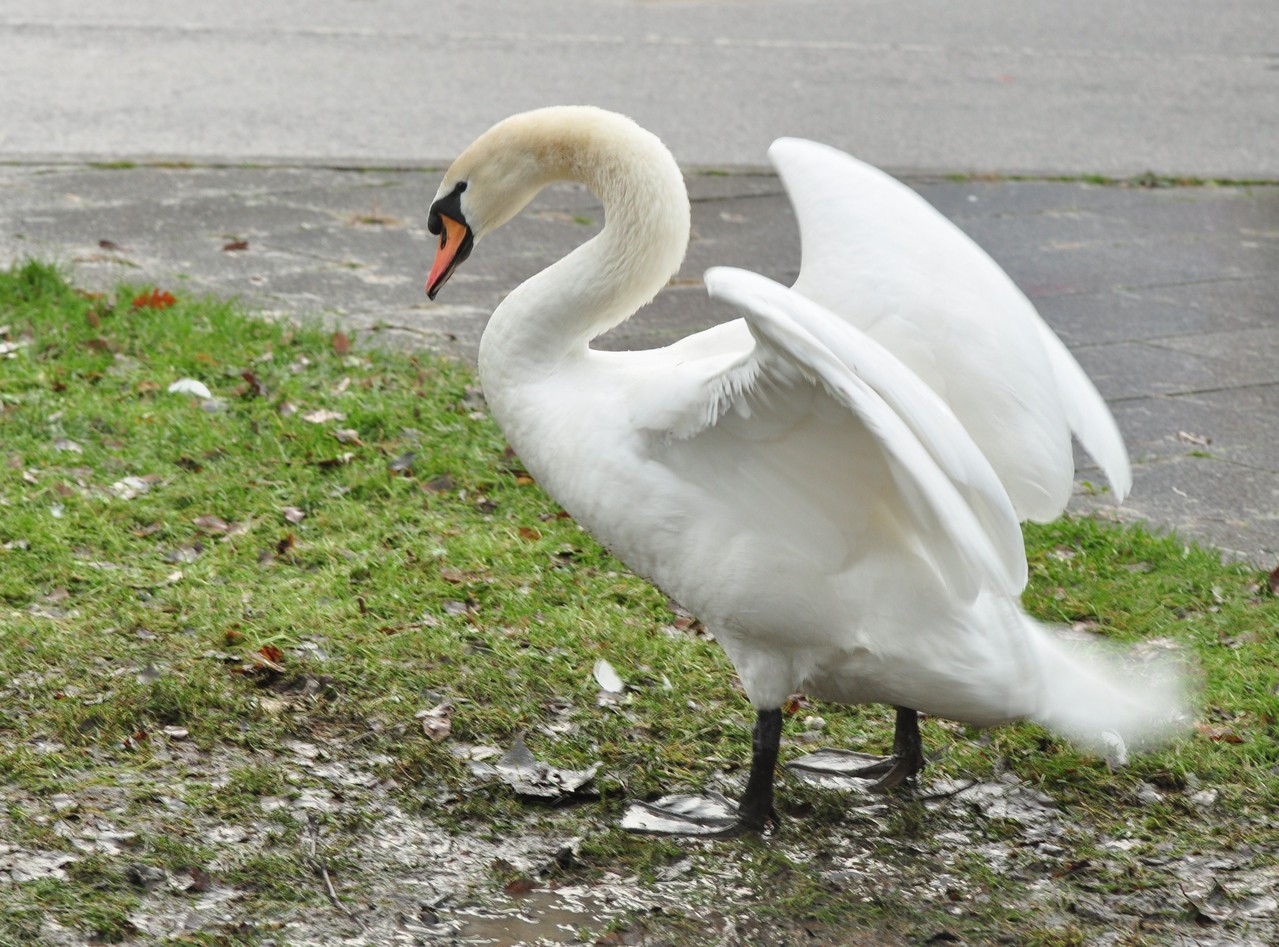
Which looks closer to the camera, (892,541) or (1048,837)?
(892,541)

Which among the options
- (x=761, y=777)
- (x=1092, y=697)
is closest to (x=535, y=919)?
(x=761, y=777)

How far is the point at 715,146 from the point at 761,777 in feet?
20.6

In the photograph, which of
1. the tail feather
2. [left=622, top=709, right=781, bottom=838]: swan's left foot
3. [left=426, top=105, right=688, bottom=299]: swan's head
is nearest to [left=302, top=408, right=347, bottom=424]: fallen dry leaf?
[left=426, top=105, right=688, bottom=299]: swan's head

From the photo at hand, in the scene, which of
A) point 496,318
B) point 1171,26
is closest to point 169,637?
point 496,318

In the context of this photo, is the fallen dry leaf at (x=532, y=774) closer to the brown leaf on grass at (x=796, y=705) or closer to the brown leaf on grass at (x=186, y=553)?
the brown leaf on grass at (x=796, y=705)

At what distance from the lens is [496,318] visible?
313cm

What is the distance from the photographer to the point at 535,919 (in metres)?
2.83

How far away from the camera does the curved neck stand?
308 cm

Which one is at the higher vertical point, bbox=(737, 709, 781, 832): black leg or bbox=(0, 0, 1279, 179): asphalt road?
bbox=(0, 0, 1279, 179): asphalt road

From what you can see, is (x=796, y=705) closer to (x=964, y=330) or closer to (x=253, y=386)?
(x=964, y=330)

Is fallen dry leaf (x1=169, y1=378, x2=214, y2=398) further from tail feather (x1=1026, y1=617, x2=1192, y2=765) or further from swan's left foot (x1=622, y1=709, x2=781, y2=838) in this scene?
tail feather (x1=1026, y1=617, x2=1192, y2=765)

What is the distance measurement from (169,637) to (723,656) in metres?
1.31

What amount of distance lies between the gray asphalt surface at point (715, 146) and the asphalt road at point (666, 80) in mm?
34

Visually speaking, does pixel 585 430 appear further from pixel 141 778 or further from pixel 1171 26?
pixel 1171 26
